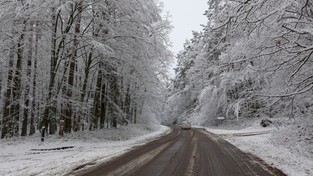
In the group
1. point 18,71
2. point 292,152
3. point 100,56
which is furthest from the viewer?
point 100,56

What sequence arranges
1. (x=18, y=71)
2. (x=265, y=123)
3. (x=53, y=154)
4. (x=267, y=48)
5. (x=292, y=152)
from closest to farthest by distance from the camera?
(x=267, y=48)
(x=53, y=154)
(x=292, y=152)
(x=18, y=71)
(x=265, y=123)

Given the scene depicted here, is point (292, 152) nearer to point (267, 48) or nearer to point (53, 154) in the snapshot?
point (267, 48)

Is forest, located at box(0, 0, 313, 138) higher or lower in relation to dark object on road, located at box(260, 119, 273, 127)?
higher

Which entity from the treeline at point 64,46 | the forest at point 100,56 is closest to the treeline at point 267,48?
the forest at point 100,56

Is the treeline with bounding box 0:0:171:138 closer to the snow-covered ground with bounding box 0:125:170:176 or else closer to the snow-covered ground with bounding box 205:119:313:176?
the snow-covered ground with bounding box 0:125:170:176

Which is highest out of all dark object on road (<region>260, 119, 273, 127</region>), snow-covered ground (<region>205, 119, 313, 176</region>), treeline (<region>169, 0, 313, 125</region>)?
treeline (<region>169, 0, 313, 125</region>)

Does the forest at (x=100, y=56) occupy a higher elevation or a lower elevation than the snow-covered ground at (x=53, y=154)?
higher

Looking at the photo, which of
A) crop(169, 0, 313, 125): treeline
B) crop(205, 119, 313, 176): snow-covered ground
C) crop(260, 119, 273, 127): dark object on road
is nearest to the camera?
crop(169, 0, 313, 125): treeline

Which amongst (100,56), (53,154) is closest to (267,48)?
(53,154)

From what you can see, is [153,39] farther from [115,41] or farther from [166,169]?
[166,169]

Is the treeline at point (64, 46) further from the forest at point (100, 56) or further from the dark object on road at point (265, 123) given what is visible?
the dark object on road at point (265, 123)

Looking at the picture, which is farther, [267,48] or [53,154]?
[53,154]

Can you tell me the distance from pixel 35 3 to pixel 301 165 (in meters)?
14.9

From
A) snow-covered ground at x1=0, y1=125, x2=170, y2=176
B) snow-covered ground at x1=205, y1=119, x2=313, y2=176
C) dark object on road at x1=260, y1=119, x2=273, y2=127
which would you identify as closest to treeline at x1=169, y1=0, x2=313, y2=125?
snow-covered ground at x1=205, y1=119, x2=313, y2=176
